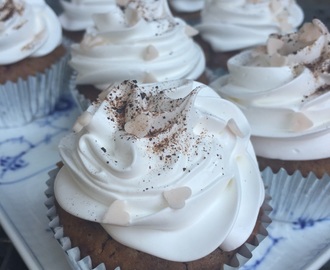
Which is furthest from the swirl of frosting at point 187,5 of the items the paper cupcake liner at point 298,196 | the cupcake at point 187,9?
the paper cupcake liner at point 298,196

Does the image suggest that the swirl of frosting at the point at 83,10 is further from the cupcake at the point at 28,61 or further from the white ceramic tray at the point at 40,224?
the white ceramic tray at the point at 40,224

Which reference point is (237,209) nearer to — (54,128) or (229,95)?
(229,95)

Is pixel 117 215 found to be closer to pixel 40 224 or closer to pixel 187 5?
pixel 40 224

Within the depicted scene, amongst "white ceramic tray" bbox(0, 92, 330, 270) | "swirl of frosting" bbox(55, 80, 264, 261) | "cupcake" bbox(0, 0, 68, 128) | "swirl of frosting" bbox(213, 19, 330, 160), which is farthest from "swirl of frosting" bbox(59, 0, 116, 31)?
"swirl of frosting" bbox(55, 80, 264, 261)

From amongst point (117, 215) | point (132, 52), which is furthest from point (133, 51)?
point (117, 215)

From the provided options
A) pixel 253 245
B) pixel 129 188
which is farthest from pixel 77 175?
pixel 253 245

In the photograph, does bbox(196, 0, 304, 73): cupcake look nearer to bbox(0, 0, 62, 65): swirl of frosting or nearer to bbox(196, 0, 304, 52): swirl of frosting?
bbox(196, 0, 304, 52): swirl of frosting
